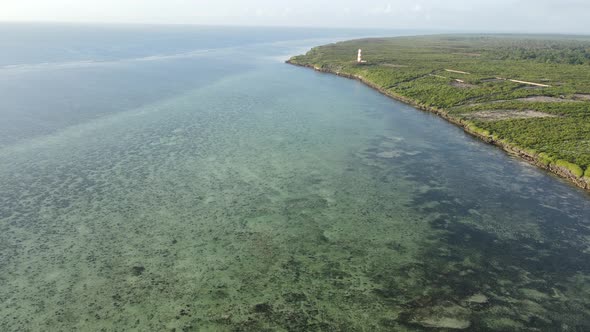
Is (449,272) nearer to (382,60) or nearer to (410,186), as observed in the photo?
(410,186)

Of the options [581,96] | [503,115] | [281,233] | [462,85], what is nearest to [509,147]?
[503,115]

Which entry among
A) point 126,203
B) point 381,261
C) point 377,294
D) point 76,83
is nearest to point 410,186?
point 381,261

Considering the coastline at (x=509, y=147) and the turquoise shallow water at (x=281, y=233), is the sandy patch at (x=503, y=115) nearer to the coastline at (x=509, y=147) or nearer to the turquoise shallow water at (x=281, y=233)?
the coastline at (x=509, y=147)

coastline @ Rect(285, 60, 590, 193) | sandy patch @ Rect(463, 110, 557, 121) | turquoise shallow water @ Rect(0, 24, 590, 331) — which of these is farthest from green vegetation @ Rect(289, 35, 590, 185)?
turquoise shallow water @ Rect(0, 24, 590, 331)

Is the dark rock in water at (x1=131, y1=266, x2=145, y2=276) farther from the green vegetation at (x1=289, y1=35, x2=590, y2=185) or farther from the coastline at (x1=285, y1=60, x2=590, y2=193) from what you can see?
the green vegetation at (x1=289, y1=35, x2=590, y2=185)

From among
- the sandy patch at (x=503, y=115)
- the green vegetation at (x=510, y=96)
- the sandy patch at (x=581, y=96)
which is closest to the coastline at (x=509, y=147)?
the green vegetation at (x=510, y=96)

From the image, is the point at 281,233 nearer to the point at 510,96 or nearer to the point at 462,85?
the point at 510,96
